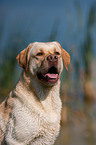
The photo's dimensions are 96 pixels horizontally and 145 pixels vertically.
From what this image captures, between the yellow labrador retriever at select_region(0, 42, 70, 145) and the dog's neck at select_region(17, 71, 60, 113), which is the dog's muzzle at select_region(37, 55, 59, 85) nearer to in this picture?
the yellow labrador retriever at select_region(0, 42, 70, 145)

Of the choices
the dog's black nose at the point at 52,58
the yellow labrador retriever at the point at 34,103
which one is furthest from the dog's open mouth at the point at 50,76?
the dog's black nose at the point at 52,58

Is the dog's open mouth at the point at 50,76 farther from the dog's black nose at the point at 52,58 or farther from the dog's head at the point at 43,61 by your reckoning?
the dog's black nose at the point at 52,58

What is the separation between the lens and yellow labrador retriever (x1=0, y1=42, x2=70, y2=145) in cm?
278

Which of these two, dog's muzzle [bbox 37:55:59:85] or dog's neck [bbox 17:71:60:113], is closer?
dog's muzzle [bbox 37:55:59:85]

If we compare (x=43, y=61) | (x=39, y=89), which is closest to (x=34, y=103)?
(x=39, y=89)

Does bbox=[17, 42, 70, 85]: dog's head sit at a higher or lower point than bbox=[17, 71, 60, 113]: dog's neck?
higher

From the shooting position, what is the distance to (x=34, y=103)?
2.91m

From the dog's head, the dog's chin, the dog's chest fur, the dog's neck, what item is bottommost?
the dog's chest fur

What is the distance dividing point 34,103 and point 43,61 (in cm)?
51

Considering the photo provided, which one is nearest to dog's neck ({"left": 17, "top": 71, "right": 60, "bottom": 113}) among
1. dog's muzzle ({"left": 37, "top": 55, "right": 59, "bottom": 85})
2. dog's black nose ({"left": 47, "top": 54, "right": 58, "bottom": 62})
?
dog's muzzle ({"left": 37, "top": 55, "right": 59, "bottom": 85})

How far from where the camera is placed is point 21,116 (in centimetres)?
278

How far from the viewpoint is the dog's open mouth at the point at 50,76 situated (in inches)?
112

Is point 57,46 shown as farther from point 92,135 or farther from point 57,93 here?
point 92,135

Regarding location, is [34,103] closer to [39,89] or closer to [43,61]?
[39,89]
